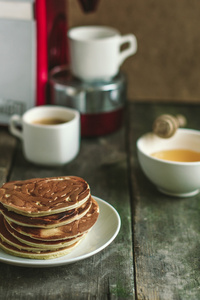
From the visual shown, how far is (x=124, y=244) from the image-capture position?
2.80 ft

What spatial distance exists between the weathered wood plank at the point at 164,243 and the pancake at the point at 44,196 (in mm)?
155

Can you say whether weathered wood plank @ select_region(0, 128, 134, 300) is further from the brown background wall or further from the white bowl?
the brown background wall

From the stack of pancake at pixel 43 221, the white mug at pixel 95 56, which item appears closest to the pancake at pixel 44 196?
the stack of pancake at pixel 43 221

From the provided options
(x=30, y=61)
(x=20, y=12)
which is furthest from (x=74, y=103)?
(x=20, y=12)

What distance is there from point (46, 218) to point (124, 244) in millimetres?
185

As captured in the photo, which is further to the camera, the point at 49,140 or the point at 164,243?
the point at 49,140

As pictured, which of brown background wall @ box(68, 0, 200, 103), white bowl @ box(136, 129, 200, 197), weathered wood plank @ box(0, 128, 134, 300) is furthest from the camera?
brown background wall @ box(68, 0, 200, 103)

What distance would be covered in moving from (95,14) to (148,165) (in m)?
0.71

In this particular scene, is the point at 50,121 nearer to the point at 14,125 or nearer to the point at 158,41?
the point at 14,125

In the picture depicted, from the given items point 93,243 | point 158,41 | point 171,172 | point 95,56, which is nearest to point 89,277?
point 93,243

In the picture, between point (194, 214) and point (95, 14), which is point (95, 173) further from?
point (95, 14)

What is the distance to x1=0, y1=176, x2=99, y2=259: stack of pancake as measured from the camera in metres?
0.73

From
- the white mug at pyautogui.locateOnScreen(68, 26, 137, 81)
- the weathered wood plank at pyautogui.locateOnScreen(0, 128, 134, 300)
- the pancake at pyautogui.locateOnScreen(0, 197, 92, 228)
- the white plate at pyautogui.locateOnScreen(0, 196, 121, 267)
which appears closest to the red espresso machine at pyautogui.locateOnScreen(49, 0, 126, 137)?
the white mug at pyautogui.locateOnScreen(68, 26, 137, 81)

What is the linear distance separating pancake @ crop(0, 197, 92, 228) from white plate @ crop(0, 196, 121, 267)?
0.06 metres
